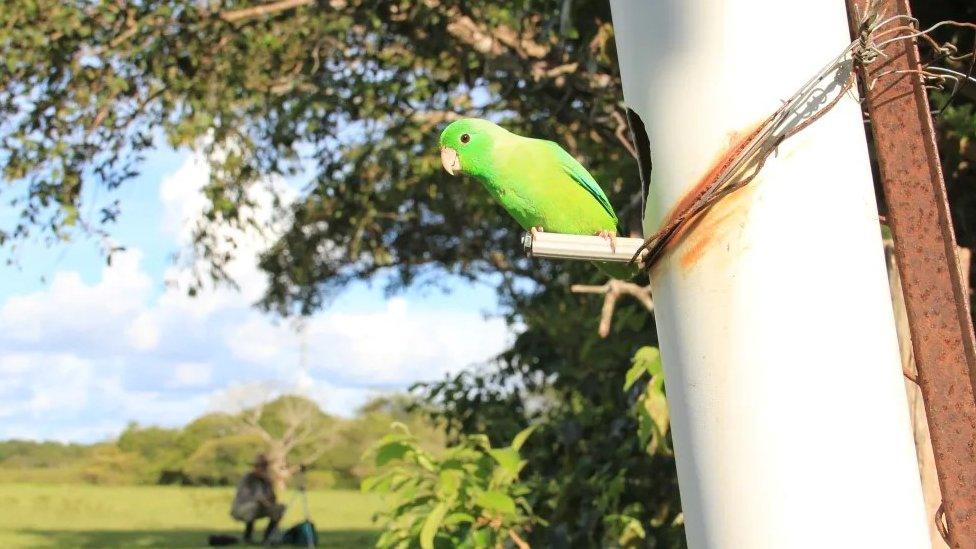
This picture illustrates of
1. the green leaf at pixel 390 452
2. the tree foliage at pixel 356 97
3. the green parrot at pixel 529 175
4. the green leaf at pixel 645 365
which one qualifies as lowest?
the green leaf at pixel 390 452

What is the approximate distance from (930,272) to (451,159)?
1.33 m

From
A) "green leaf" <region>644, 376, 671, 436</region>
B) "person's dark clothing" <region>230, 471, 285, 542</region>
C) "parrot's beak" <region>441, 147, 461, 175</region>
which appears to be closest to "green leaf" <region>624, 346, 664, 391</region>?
"green leaf" <region>644, 376, 671, 436</region>

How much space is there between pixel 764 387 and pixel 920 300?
0.95 feet

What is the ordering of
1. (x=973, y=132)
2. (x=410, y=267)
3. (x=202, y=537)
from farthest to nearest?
(x=202, y=537) < (x=410, y=267) < (x=973, y=132)

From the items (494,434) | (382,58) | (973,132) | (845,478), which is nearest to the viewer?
(845,478)

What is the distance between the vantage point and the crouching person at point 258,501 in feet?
39.1

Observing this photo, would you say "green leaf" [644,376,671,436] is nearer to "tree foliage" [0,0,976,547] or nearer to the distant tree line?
"tree foliage" [0,0,976,547]

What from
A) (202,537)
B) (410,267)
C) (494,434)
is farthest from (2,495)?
(494,434)

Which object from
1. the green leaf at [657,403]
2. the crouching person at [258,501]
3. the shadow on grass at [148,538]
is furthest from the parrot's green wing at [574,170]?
the crouching person at [258,501]

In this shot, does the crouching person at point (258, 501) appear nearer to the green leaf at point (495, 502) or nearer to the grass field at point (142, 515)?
the grass field at point (142, 515)

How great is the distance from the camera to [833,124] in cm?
98

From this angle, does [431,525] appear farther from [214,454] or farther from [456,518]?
[214,454]

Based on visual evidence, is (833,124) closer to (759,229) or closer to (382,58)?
(759,229)

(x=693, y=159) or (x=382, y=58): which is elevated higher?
(x=382, y=58)
